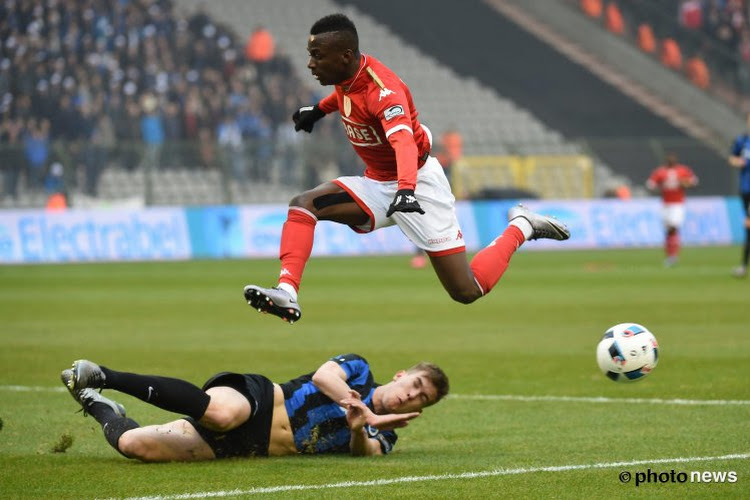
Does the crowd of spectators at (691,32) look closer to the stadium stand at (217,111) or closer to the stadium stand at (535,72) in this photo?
the stadium stand at (535,72)

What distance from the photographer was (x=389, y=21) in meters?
44.0

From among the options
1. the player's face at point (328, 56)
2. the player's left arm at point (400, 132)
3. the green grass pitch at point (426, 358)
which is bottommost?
the green grass pitch at point (426, 358)

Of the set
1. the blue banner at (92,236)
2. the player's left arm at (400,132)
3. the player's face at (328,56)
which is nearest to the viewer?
the player's left arm at (400,132)

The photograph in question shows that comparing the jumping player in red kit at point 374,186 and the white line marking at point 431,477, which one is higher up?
the jumping player in red kit at point 374,186

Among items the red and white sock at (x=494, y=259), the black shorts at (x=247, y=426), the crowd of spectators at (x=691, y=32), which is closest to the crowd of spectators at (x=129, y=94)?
the crowd of spectators at (x=691, y=32)

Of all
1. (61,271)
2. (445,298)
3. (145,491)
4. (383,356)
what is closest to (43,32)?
(61,271)

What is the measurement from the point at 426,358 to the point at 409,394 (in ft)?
18.0

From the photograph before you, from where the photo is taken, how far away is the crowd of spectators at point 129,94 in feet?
101

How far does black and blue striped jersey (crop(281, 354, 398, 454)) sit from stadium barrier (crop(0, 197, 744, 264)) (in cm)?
2101

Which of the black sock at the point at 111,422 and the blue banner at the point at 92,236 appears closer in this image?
the black sock at the point at 111,422

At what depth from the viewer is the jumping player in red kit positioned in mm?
8711

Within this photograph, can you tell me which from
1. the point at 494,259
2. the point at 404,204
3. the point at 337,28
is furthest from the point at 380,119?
the point at 494,259

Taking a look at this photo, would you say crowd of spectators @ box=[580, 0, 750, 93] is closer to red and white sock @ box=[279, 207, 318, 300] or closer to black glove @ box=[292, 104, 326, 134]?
black glove @ box=[292, 104, 326, 134]
